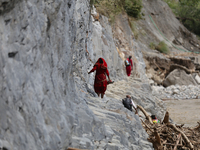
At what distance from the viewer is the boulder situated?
19691mm

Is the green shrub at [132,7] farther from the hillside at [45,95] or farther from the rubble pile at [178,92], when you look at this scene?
the hillside at [45,95]

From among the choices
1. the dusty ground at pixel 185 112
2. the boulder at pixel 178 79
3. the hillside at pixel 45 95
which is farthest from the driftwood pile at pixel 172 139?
the boulder at pixel 178 79

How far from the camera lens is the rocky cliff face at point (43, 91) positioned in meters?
2.47

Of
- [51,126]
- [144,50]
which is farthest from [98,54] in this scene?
[144,50]

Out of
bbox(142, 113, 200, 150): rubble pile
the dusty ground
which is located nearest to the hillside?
bbox(142, 113, 200, 150): rubble pile

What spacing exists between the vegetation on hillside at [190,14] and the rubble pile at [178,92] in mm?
16200

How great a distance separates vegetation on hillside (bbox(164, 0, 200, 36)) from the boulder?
14.6 m

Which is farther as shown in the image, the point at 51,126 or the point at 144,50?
the point at 144,50

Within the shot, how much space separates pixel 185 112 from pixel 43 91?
10.4 metres

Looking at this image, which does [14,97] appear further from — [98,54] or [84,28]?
[98,54]

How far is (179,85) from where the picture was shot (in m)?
19.5

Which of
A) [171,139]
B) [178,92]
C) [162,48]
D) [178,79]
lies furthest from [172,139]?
[162,48]

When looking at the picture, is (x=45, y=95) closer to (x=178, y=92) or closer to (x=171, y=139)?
(x=171, y=139)

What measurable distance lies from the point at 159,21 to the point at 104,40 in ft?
63.6
